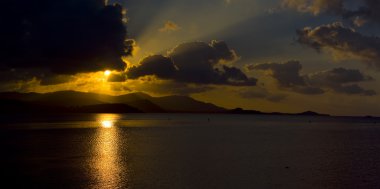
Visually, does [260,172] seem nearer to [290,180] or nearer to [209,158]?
[290,180]

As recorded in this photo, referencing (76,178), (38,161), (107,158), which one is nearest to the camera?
(76,178)

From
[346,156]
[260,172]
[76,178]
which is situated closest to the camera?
[76,178]

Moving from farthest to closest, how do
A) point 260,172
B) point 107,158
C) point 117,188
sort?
point 107,158 < point 260,172 < point 117,188

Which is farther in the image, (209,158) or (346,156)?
(346,156)

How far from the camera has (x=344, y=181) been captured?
48.0 m

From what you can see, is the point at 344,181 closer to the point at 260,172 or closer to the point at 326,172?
the point at 326,172

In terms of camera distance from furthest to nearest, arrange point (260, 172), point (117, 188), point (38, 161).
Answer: point (38, 161)
point (260, 172)
point (117, 188)

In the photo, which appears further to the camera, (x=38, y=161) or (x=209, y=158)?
(x=209, y=158)

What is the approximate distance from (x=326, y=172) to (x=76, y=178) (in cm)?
3506

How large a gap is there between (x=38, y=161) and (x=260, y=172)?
35.9m

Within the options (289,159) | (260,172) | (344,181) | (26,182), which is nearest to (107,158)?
(26,182)

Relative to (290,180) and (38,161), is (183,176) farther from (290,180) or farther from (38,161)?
(38,161)

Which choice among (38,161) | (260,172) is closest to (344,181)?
(260,172)

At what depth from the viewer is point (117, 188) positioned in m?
41.9
